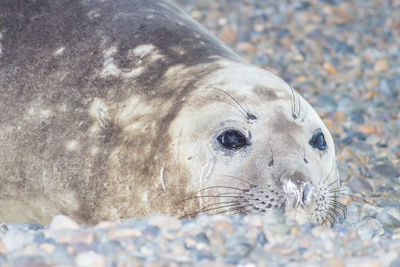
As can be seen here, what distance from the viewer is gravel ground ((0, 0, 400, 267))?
2.69m

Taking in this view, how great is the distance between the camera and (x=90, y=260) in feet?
8.29

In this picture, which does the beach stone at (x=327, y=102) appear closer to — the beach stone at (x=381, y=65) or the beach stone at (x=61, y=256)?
the beach stone at (x=381, y=65)

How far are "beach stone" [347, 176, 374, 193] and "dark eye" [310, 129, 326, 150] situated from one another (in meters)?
1.28

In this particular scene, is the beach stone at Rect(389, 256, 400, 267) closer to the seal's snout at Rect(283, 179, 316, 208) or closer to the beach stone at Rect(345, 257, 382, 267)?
the beach stone at Rect(345, 257, 382, 267)

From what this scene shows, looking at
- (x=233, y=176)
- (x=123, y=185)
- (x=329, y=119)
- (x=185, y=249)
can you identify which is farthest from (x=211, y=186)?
(x=329, y=119)

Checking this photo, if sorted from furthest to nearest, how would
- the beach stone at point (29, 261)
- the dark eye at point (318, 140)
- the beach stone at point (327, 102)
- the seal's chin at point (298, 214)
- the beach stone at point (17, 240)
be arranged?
the beach stone at point (327, 102), the dark eye at point (318, 140), the seal's chin at point (298, 214), the beach stone at point (17, 240), the beach stone at point (29, 261)

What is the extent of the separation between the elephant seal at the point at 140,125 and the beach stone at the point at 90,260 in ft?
3.59

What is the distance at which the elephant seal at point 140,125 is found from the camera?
356cm

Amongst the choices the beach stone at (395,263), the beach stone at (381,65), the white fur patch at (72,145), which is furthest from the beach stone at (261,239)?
the beach stone at (381,65)

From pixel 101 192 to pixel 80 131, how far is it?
42cm

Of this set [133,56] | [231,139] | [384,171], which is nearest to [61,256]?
[231,139]

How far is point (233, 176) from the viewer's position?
3.53 m

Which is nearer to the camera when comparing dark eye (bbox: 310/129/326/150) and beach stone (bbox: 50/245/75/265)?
beach stone (bbox: 50/245/75/265)

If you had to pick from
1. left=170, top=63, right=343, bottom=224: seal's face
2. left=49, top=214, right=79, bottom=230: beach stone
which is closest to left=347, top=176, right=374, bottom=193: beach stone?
left=170, top=63, right=343, bottom=224: seal's face
